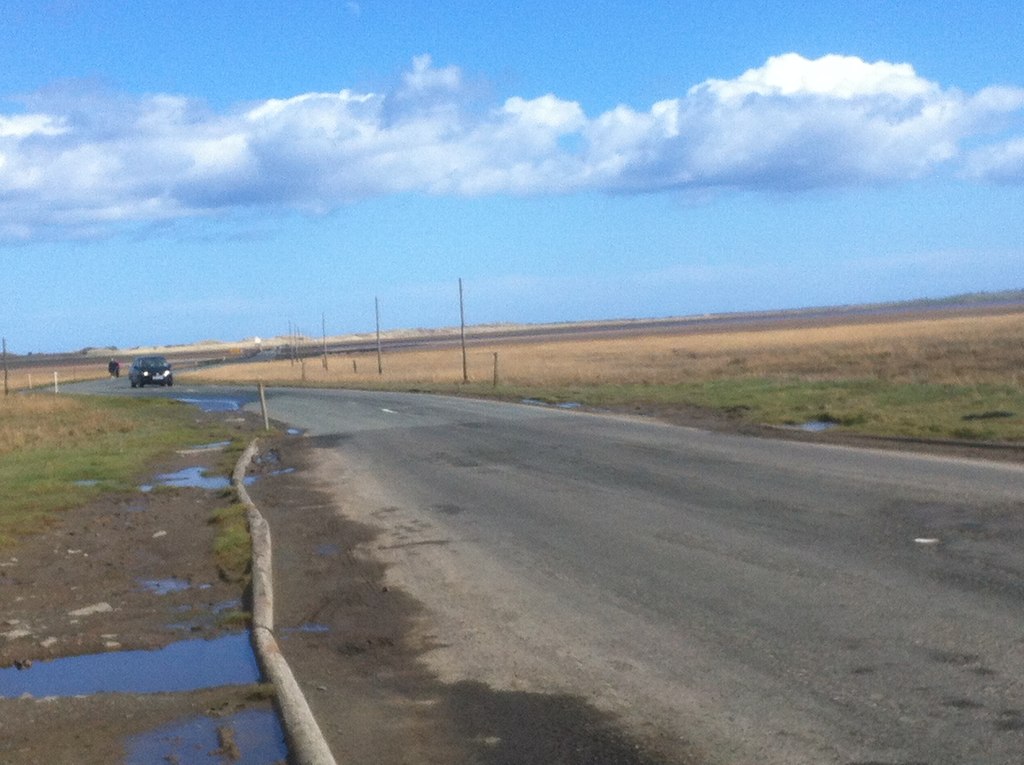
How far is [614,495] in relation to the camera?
15.5 metres

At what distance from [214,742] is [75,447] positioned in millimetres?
22033

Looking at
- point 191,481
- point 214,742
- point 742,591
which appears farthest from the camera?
point 191,481

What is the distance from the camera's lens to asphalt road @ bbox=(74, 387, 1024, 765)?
639 cm

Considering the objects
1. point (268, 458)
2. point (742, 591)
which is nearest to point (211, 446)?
point (268, 458)

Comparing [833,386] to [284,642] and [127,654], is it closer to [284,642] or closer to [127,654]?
[284,642]

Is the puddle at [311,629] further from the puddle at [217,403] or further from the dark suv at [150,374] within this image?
the dark suv at [150,374]

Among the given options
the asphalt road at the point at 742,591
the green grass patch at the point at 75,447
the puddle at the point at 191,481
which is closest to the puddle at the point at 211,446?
the green grass patch at the point at 75,447

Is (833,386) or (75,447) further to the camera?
(833,386)

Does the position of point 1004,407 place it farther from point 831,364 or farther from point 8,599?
point 831,364

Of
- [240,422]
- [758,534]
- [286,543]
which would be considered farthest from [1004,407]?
[240,422]

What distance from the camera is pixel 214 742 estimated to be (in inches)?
258

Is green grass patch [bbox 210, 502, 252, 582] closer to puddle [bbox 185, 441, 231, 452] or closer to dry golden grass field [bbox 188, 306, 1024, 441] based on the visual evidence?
puddle [bbox 185, 441, 231, 452]

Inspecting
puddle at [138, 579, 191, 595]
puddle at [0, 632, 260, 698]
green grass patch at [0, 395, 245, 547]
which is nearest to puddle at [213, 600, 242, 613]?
puddle at [138, 579, 191, 595]

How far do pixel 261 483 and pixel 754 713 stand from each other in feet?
46.0
